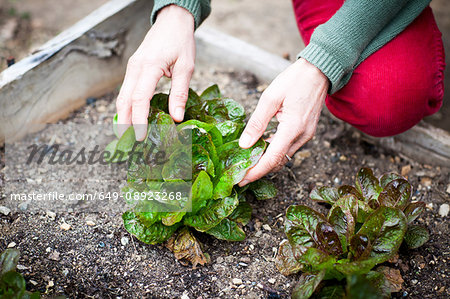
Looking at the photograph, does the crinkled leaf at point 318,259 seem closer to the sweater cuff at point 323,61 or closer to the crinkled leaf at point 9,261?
the sweater cuff at point 323,61

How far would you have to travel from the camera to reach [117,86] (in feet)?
7.65

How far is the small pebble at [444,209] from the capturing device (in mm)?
1733

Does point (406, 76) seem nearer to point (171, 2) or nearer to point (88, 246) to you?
point (171, 2)

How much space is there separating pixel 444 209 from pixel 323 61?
914 mm

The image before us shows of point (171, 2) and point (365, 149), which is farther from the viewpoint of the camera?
point (365, 149)

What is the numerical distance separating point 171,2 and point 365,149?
126 centimetres

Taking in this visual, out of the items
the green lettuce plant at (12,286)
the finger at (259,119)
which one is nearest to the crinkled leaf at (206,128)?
the finger at (259,119)

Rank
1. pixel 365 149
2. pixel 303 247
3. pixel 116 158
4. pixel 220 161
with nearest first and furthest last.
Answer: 1. pixel 303 247
2. pixel 220 161
3. pixel 116 158
4. pixel 365 149

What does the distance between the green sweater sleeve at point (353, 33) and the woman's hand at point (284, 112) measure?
0.09 m

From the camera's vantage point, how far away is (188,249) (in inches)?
56.6

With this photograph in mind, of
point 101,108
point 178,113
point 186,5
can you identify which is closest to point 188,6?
point 186,5

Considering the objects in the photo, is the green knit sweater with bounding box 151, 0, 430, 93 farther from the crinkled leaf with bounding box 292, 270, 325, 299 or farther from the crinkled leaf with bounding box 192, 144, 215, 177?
the crinkled leaf with bounding box 292, 270, 325, 299

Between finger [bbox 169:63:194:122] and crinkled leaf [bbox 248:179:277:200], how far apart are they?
0.42 metres

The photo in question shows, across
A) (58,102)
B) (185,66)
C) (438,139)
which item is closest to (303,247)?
(185,66)
